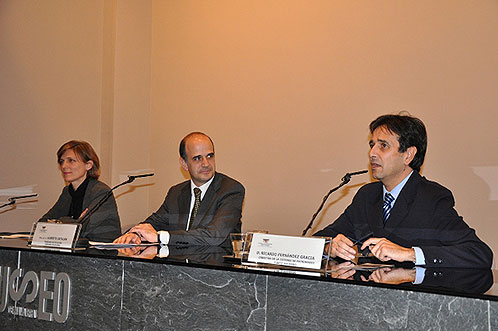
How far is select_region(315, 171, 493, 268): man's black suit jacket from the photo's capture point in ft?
6.90

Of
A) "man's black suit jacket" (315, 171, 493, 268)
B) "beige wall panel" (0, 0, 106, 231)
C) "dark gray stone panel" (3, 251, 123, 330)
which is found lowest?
"dark gray stone panel" (3, 251, 123, 330)

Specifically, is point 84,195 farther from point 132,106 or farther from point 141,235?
point 132,106

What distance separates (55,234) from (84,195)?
3.83 ft

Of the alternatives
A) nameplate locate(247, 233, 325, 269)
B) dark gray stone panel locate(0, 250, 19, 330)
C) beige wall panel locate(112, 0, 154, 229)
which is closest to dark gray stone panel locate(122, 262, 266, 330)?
nameplate locate(247, 233, 325, 269)

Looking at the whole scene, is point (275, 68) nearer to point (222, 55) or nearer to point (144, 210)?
point (222, 55)

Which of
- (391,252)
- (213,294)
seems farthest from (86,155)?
(391,252)

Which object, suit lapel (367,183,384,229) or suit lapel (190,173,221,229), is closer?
suit lapel (367,183,384,229)

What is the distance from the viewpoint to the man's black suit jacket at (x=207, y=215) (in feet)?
9.40

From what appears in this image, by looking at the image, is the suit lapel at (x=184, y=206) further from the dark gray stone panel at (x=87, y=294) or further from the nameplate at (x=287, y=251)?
the nameplate at (x=287, y=251)

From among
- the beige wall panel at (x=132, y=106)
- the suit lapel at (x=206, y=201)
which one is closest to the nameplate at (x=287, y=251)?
the suit lapel at (x=206, y=201)

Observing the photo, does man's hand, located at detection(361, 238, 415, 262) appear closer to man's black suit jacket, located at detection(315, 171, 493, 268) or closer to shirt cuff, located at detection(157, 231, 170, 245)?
man's black suit jacket, located at detection(315, 171, 493, 268)

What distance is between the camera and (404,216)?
247cm

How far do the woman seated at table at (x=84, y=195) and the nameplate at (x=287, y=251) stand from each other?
149 centimetres

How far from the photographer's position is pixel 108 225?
3.38m
